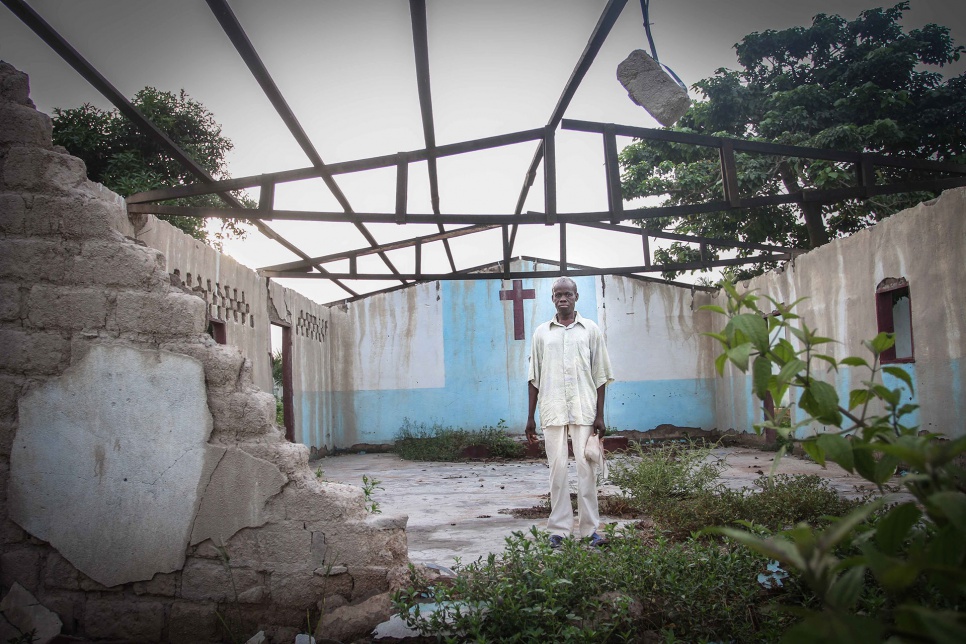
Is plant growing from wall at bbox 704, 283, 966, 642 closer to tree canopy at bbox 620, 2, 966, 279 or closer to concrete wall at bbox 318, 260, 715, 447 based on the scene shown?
tree canopy at bbox 620, 2, 966, 279

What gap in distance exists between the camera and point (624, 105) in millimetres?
7227

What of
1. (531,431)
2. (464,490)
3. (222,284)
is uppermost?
(222,284)

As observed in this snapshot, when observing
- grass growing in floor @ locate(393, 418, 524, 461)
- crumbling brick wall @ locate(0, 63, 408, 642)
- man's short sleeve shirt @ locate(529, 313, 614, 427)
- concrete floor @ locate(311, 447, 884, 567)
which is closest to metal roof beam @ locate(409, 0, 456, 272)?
man's short sleeve shirt @ locate(529, 313, 614, 427)

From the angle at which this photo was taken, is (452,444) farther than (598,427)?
Yes

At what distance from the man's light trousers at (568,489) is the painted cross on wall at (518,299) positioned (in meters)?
9.55

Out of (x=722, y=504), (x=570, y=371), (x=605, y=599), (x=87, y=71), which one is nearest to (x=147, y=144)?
(x=87, y=71)

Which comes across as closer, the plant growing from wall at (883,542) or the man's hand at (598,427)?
the plant growing from wall at (883,542)

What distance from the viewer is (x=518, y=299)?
14367 mm

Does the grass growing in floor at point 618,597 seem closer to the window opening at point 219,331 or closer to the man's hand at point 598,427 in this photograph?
the man's hand at point 598,427

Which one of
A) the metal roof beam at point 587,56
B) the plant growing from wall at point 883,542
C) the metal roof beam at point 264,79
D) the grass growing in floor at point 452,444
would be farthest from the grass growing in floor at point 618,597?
the grass growing in floor at point 452,444

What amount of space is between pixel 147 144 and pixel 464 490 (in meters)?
7.69

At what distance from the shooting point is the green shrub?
300cm

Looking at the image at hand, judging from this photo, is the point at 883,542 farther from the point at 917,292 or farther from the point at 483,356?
the point at 483,356

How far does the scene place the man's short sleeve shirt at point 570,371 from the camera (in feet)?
15.7
